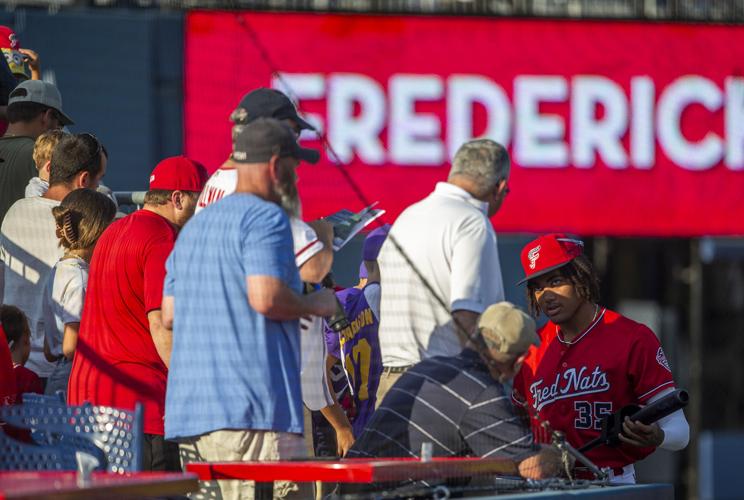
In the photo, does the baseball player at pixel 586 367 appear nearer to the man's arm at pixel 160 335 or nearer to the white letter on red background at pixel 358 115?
the man's arm at pixel 160 335

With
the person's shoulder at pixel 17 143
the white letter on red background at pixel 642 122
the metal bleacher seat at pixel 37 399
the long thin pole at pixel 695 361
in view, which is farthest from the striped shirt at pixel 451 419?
the long thin pole at pixel 695 361

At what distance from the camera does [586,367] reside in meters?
5.55

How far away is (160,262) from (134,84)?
6092mm

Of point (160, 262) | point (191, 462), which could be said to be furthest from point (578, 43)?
point (191, 462)

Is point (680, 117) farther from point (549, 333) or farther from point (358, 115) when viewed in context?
point (549, 333)

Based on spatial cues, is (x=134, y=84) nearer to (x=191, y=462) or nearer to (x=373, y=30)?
(x=373, y=30)

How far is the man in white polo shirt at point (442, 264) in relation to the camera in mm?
5625

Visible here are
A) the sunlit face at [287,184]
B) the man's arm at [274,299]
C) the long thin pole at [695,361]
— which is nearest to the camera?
the man's arm at [274,299]

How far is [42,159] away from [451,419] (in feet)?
8.52

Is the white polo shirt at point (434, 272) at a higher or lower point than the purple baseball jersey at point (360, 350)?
higher

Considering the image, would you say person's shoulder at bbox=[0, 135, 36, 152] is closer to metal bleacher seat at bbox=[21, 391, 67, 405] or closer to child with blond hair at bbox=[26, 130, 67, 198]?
child with blond hair at bbox=[26, 130, 67, 198]

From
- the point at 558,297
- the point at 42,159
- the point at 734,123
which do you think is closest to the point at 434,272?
the point at 558,297

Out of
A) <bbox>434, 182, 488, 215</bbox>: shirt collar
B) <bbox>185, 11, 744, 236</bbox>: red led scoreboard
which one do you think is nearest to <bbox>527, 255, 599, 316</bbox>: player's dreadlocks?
<bbox>434, 182, 488, 215</bbox>: shirt collar

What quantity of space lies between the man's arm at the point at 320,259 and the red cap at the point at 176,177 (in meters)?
0.70
